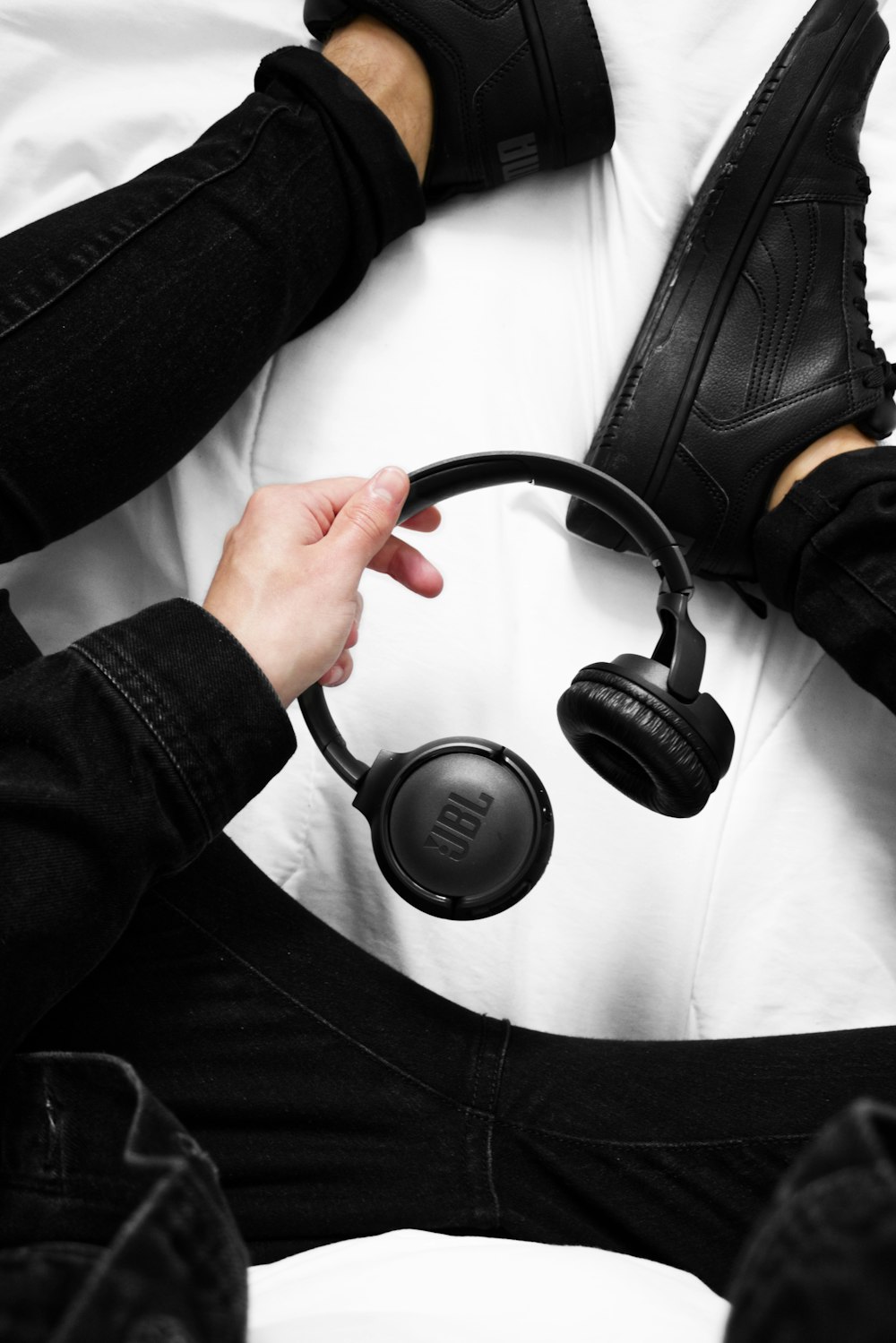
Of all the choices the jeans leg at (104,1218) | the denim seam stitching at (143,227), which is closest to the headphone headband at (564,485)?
the denim seam stitching at (143,227)

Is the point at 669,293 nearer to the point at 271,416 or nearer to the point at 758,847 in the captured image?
the point at 271,416

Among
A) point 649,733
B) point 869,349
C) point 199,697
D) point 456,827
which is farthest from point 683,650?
point 869,349

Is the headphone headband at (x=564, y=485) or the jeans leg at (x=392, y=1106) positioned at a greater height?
the headphone headband at (x=564, y=485)

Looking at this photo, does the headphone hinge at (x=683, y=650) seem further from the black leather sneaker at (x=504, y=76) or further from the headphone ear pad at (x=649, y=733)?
the black leather sneaker at (x=504, y=76)

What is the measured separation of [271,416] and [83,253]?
20 cm

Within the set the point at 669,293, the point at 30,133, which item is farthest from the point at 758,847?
the point at 30,133

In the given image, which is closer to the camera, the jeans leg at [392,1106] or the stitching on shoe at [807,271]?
the jeans leg at [392,1106]

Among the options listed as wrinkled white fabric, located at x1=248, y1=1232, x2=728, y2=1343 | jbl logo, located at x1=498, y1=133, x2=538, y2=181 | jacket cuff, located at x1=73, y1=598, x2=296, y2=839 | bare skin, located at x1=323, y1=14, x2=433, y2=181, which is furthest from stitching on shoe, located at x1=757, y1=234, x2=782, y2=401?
wrinkled white fabric, located at x1=248, y1=1232, x2=728, y2=1343

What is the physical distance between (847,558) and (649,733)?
0.30m

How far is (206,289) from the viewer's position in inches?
29.6

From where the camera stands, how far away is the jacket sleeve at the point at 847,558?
2.59 feet

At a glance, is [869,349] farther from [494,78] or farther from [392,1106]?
[392,1106]

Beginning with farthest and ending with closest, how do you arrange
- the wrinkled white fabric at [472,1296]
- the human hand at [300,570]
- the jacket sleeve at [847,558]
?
1. the jacket sleeve at [847,558]
2. the human hand at [300,570]
3. the wrinkled white fabric at [472,1296]

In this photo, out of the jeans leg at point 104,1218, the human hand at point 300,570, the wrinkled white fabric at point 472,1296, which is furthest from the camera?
the human hand at point 300,570
